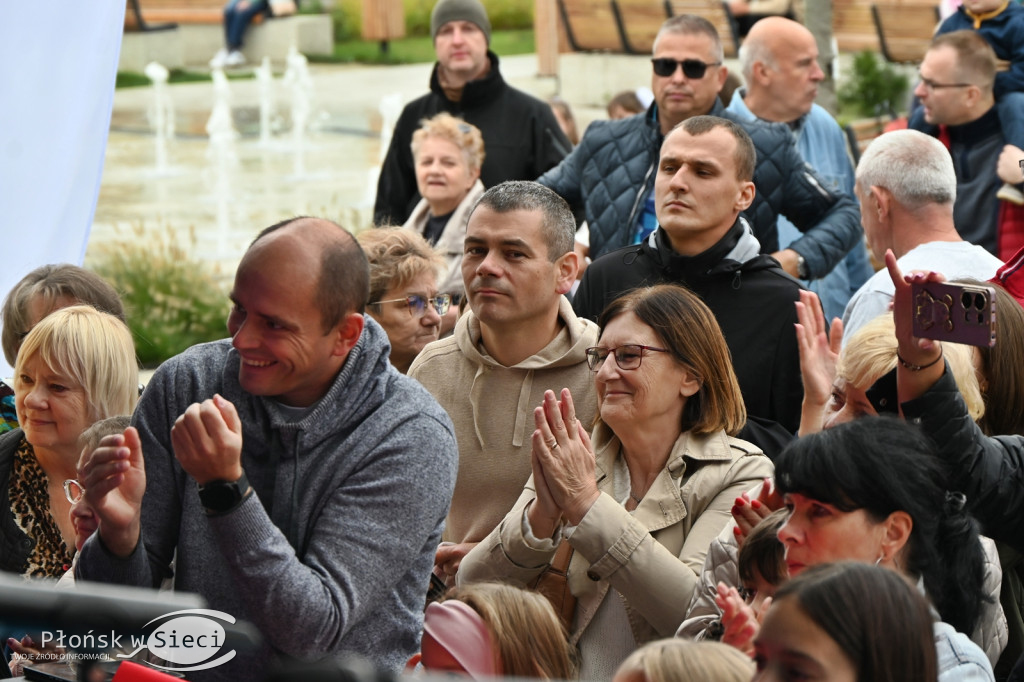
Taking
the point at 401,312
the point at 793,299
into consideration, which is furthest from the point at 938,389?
the point at 401,312

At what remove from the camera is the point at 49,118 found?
520 cm

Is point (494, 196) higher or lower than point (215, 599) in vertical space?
higher

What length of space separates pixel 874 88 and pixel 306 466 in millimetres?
11647

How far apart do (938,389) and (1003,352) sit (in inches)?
27.8

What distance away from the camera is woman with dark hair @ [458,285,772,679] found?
332 cm

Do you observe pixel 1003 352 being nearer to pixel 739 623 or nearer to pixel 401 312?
pixel 739 623

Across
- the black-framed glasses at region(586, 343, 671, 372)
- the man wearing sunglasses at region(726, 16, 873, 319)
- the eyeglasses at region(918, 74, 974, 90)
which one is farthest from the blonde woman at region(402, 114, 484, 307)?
the black-framed glasses at region(586, 343, 671, 372)

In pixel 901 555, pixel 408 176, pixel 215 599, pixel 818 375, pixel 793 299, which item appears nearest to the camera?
pixel 215 599

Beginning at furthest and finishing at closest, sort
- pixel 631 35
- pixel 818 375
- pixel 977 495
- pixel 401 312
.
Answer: pixel 631 35
pixel 401 312
pixel 818 375
pixel 977 495

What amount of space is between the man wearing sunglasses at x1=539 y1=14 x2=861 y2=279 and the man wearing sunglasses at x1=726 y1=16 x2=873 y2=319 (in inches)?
25.8

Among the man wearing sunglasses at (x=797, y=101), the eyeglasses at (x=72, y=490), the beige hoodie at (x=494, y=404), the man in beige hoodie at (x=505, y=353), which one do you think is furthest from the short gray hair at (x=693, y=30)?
the eyeglasses at (x=72, y=490)

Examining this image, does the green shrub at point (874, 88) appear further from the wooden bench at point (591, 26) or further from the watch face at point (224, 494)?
the watch face at point (224, 494)

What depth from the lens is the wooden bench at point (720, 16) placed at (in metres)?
12.5

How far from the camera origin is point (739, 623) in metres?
2.68
